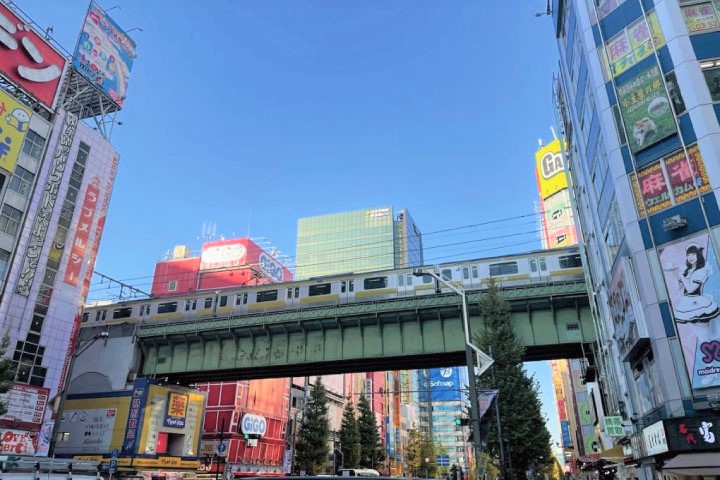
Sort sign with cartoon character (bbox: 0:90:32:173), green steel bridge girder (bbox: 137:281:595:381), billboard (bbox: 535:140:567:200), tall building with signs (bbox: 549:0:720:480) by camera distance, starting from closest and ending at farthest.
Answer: tall building with signs (bbox: 549:0:720:480)
green steel bridge girder (bbox: 137:281:595:381)
sign with cartoon character (bbox: 0:90:32:173)
billboard (bbox: 535:140:567:200)

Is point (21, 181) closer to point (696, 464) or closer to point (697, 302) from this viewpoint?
point (697, 302)

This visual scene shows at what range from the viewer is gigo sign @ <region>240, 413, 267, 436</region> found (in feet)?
166

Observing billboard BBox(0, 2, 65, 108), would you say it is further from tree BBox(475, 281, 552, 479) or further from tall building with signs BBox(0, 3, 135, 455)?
tree BBox(475, 281, 552, 479)

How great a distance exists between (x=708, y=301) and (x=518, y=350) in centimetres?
1174

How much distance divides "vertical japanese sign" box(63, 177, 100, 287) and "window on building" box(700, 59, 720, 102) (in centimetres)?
3878

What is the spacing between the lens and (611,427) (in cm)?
2577

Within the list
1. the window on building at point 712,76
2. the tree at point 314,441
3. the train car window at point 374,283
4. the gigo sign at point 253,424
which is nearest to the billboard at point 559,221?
the tree at point 314,441

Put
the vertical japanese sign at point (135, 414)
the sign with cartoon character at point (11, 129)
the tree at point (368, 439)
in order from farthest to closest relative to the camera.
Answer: the tree at point (368, 439) < the vertical japanese sign at point (135, 414) < the sign with cartoon character at point (11, 129)

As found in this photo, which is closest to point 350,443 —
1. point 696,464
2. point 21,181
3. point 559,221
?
point 21,181

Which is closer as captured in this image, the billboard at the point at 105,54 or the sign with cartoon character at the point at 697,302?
the sign with cartoon character at the point at 697,302

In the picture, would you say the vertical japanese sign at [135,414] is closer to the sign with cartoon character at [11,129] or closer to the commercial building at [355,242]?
the sign with cartoon character at [11,129]

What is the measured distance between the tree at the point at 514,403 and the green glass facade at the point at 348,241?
12275 centimetres

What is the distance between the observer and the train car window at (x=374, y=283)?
38.8m

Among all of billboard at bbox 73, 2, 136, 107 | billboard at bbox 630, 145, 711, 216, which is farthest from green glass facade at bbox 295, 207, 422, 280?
billboard at bbox 630, 145, 711, 216
